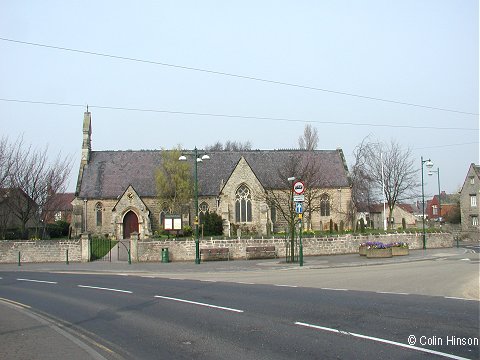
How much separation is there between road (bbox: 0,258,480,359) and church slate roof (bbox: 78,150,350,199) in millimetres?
37588


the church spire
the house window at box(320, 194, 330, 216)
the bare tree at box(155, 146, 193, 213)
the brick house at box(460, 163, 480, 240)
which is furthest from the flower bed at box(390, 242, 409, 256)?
Answer: the brick house at box(460, 163, 480, 240)

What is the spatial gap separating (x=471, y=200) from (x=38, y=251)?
5590 cm

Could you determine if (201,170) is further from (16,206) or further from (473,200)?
(473,200)

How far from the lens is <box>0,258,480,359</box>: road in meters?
8.84

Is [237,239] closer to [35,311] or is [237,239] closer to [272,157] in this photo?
[35,311]

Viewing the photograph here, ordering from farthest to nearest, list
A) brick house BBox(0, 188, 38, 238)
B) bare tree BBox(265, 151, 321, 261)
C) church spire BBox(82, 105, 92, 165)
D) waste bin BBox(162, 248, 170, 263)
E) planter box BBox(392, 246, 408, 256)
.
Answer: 1. church spire BBox(82, 105, 92, 165)
2. brick house BBox(0, 188, 38, 238)
3. waste bin BBox(162, 248, 170, 263)
4. planter box BBox(392, 246, 408, 256)
5. bare tree BBox(265, 151, 321, 261)

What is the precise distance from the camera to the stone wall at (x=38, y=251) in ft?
125

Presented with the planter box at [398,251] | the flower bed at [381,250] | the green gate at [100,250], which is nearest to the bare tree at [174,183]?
the green gate at [100,250]

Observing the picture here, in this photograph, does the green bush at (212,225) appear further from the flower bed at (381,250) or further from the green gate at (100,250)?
the flower bed at (381,250)

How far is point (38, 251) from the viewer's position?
127ft

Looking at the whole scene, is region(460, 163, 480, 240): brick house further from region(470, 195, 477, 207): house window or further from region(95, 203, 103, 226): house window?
region(95, 203, 103, 226): house window

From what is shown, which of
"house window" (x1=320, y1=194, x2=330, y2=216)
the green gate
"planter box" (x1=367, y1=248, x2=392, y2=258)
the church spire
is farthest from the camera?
the church spire

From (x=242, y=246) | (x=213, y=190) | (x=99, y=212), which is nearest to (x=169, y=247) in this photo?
(x=242, y=246)

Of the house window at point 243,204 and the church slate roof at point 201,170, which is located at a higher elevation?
the church slate roof at point 201,170
